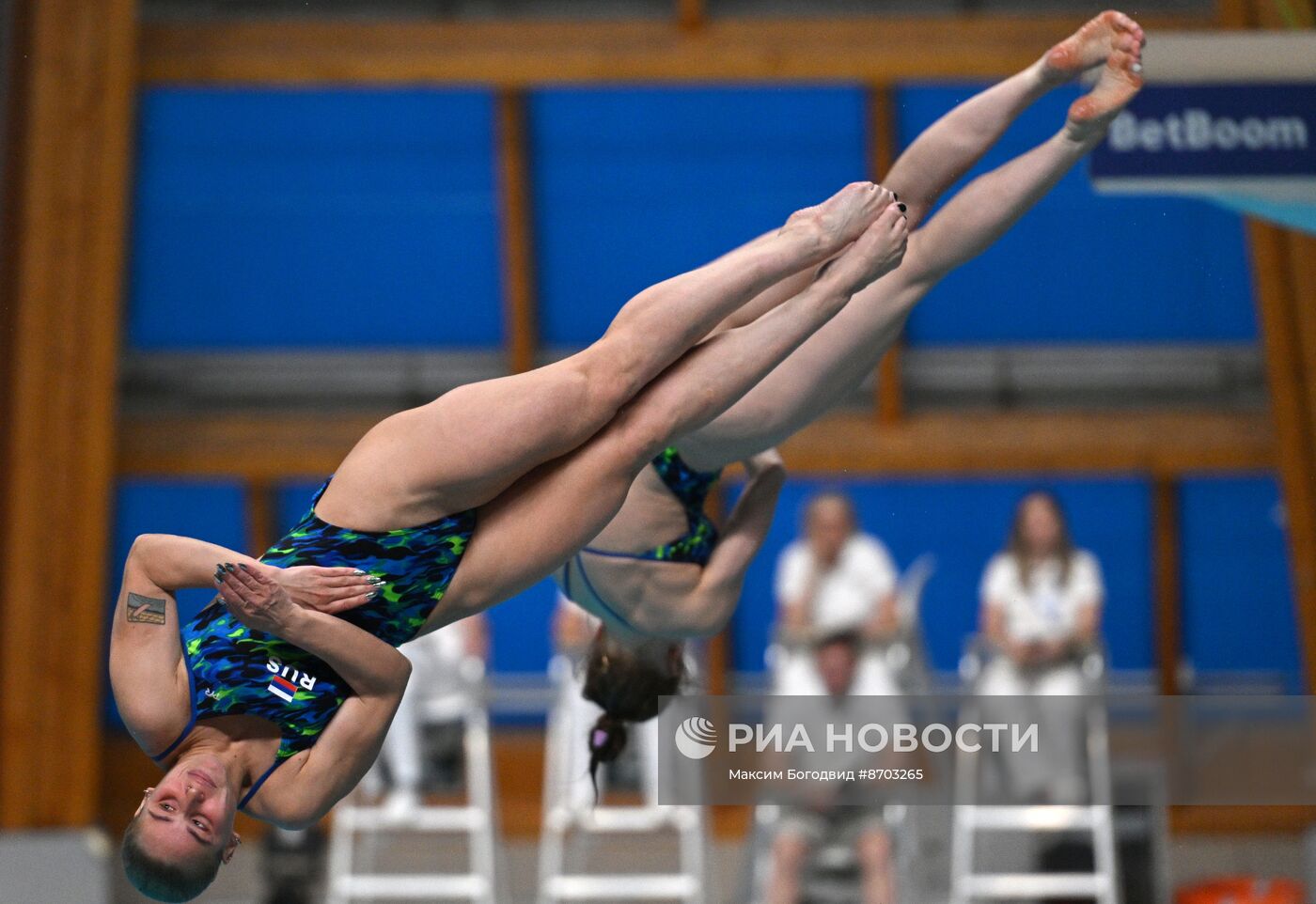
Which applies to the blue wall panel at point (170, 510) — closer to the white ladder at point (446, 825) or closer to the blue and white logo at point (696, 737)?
the white ladder at point (446, 825)

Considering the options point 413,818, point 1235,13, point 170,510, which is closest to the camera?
point 1235,13

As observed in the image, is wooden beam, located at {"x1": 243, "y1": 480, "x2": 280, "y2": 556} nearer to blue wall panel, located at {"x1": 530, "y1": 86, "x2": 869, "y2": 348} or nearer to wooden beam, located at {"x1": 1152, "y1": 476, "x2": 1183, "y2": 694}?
blue wall panel, located at {"x1": 530, "y1": 86, "x2": 869, "y2": 348}

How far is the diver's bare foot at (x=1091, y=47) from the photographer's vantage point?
3377mm

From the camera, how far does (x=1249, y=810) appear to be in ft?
23.2

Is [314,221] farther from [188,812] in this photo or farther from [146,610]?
[188,812]

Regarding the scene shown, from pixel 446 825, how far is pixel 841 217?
14.2 ft

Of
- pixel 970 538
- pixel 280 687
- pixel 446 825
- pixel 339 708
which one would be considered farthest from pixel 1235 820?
pixel 280 687

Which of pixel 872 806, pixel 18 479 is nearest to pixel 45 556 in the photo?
pixel 18 479

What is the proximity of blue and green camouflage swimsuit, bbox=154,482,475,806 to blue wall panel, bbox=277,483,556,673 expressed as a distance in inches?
171

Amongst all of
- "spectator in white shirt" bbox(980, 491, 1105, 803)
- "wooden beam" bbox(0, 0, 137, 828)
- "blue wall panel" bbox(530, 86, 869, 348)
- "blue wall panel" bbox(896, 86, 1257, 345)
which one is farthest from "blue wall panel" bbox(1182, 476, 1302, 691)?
"wooden beam" bbox(0, 0, 137, 828)

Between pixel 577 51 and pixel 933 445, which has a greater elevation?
pixel 577 51

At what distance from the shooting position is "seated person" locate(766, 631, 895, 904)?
18.4ft

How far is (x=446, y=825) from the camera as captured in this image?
666 cm

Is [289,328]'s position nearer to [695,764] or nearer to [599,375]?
[695,764]
